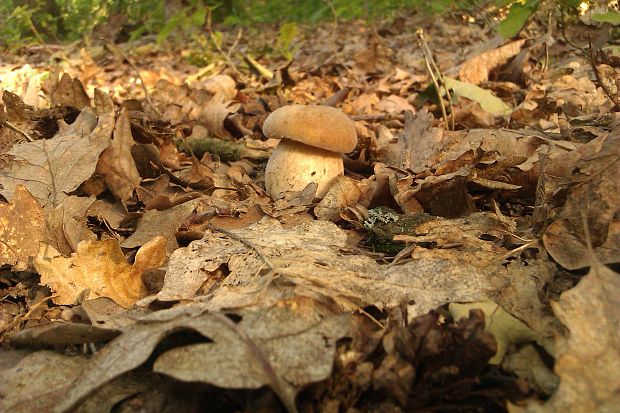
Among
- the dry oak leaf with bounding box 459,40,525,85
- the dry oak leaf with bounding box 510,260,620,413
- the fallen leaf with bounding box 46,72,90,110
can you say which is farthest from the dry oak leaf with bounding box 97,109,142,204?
the dry oak leaf with bounding box 459,40,525,85

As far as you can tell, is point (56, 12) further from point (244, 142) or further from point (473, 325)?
point (473, 325)

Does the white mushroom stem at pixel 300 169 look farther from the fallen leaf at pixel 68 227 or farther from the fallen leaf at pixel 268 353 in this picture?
the fallen leaf at pixel 268 353

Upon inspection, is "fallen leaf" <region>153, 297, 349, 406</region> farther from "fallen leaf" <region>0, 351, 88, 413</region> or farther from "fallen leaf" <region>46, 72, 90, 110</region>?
"fallen leaf" <region>46, 72, 90, 110</region>

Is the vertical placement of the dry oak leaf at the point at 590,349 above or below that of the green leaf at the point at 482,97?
above

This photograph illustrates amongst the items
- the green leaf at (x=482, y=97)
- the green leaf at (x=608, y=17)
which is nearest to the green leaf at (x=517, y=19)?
the green leaf at (x=608, y=17)

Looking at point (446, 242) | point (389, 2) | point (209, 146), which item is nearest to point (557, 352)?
point (446, 242)

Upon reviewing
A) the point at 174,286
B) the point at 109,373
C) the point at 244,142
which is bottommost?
the point at 244,142

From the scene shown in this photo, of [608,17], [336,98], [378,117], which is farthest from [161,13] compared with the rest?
[608,17]
